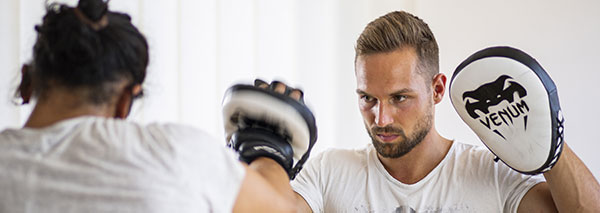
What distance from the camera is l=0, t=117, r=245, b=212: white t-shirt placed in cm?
78

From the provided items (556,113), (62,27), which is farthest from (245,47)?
(62,27)

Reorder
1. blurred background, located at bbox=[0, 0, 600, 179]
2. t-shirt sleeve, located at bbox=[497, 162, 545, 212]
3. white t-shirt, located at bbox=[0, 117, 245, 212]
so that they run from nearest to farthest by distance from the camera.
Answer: white t-shirt, located at bbox=[0, 117, 245, 212], t-shirt sleeve, located at bbox=[497, 162, 545, 212], blurred background, located at bbox=[0, 0, 600, 179]

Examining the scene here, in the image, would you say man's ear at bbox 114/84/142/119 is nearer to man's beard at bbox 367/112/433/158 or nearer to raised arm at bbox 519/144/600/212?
man's beard at bbox 367/112/433/158

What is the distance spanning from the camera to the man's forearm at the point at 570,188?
147 cm

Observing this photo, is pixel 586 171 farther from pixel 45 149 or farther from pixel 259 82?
pixel 45 149

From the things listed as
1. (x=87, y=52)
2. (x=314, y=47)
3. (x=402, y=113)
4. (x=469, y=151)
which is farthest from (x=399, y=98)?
(x=87, y=52)

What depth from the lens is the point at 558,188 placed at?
1.47 metres

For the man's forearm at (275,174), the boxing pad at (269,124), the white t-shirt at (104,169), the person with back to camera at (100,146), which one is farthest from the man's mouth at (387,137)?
the white t-shirt at (104,169)

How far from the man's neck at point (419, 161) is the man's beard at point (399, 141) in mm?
41

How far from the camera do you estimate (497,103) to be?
56.2 inches

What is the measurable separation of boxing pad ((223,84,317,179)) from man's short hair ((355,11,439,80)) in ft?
2.02

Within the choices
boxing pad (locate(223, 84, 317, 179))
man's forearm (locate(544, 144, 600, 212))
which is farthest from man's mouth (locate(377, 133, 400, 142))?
boxing pad (locate(223, 84, 317, 179))

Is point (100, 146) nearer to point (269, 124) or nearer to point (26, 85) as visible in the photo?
point (26, 85)

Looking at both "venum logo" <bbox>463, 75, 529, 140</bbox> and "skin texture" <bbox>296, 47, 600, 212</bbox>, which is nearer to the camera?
"venum logo" <bbox>463, 75, 529, 140</bbox>
